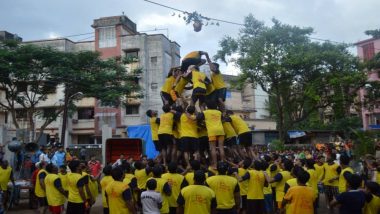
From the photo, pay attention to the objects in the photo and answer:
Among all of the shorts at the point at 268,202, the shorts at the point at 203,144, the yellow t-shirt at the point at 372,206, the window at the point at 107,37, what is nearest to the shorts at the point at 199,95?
the shorts at the point at 203,144

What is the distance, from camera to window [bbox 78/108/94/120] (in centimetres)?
3969

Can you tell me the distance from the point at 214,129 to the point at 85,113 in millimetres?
31351

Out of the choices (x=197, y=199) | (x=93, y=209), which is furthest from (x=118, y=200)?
(x=93, y=209)

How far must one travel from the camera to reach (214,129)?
10438mm

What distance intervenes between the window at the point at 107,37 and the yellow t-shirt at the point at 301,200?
113 feet

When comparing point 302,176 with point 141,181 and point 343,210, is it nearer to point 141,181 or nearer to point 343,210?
point 343,210

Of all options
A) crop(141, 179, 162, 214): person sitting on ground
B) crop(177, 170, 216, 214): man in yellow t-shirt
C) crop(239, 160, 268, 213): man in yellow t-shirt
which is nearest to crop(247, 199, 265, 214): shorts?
crop(239, 160, 268, 213): man in yellow t-shirt

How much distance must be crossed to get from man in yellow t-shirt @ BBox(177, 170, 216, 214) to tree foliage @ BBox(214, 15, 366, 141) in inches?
777

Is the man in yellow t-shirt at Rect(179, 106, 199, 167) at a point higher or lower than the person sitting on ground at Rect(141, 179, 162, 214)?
higher

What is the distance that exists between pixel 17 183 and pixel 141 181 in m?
6.07

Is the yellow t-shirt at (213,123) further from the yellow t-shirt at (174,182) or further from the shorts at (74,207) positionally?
the shorts at (74,207)

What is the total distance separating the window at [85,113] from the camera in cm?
3969

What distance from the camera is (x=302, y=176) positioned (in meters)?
6.63

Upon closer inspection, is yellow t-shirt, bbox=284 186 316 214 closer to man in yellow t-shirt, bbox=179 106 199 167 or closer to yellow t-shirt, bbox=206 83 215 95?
man in yellow t-shirt, bbox=179 106 199 167
